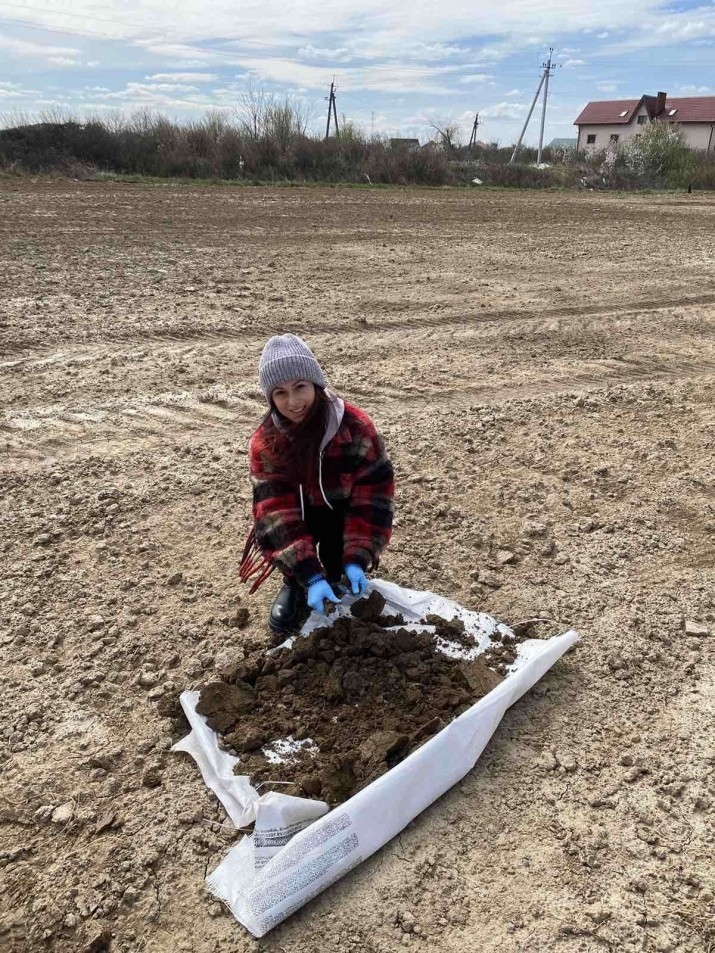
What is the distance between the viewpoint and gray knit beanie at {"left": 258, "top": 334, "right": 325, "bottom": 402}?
2260mm

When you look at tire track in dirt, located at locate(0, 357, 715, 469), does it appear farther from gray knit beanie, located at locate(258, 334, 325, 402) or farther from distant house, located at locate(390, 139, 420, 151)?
distant house, located at locate(390, 139, 420, 151)

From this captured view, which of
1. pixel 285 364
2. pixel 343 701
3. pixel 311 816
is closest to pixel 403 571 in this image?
pixel 343 701

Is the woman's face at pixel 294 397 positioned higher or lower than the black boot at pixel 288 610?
higher

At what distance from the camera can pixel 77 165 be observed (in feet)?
60.8

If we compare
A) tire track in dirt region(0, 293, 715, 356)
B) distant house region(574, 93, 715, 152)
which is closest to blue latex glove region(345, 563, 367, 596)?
tire track in dirt region(0, 293, 715, 356)

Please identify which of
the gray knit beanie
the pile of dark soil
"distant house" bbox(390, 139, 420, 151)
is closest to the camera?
the pile of dark soil

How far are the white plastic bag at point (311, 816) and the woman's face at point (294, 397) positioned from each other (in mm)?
1058

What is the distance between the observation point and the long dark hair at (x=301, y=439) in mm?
2402

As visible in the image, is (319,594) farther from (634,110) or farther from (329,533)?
(634,110)

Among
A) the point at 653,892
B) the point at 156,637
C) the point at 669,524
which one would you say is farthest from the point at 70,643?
the point at 669,524

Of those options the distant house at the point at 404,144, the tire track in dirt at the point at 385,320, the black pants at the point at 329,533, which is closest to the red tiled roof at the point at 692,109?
the distant house at the point at 404,144

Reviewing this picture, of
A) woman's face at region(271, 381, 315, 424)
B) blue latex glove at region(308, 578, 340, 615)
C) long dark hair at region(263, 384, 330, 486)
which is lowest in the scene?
blue latex glove at region(308, 578, 340, 615)

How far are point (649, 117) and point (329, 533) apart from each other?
178ft

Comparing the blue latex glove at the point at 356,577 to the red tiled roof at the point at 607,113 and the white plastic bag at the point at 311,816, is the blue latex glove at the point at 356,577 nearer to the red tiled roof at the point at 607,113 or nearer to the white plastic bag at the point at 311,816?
the white plastic bag at the point at 311,816
